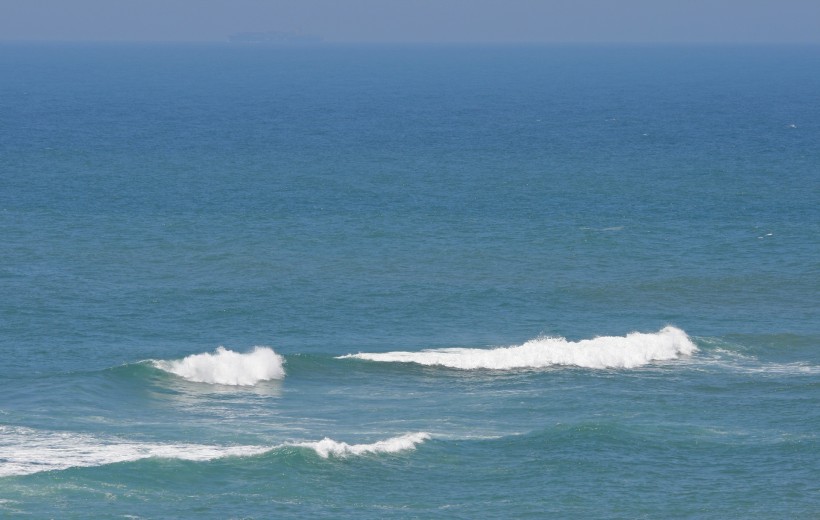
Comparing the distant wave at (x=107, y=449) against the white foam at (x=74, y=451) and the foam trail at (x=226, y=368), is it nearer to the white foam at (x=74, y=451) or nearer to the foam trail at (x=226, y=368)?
the white foam at (x=74, y=451)

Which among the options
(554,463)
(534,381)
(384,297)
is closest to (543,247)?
(384,297)

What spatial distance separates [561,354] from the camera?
76.9m

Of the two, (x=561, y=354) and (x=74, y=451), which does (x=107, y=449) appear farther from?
(x=561, y=354)

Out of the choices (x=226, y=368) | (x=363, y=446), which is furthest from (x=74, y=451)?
(x=226, y=368)

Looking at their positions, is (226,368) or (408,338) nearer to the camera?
(226,368)

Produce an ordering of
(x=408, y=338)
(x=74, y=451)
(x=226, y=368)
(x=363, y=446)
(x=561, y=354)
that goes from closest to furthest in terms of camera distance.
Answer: (x=74, y=451) → (x=363, y=446) → (x=226, y=368) → (x=561, y=354) → (x=408, y=338)

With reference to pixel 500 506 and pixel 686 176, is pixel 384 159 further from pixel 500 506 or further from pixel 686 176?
pixel 500 506

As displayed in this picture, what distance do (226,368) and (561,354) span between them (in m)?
17.9

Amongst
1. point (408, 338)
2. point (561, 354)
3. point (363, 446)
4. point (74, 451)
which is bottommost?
point (74, 451)

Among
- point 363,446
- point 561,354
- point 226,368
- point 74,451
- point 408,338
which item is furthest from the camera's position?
point 408,338

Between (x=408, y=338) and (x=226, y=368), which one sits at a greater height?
(x=408, y=338)

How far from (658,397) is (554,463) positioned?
481 inches

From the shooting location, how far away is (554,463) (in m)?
58.6

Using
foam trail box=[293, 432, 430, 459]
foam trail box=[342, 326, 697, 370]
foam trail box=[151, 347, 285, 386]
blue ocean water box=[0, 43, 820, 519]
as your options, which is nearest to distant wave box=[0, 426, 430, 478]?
foam trail box=[293, 432, 430, 459]
